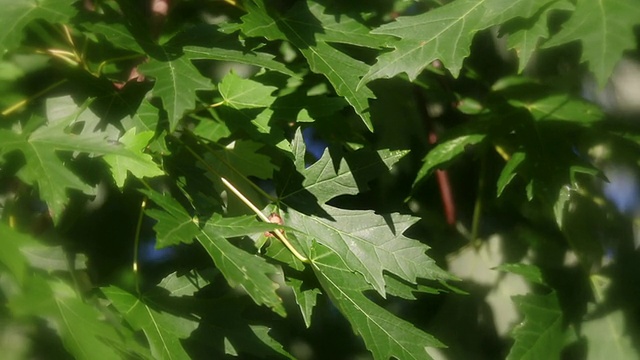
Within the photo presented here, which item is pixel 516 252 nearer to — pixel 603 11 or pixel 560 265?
pixel 560 265

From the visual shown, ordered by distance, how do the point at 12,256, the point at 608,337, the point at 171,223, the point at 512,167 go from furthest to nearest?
the point at 608,337, the point at 512,167, the point at 171,223, the point at 12,256

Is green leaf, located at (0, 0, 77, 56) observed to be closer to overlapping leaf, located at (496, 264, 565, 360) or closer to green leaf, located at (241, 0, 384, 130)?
green leaf, located at (241, 0, 384, 130)

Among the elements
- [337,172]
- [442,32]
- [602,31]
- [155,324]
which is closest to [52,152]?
[155,324]

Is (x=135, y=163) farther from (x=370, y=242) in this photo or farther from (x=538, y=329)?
(x=538, y=329)

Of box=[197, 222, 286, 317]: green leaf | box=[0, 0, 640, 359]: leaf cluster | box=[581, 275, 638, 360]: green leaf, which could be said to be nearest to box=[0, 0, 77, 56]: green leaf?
box=[0, 0, 640, 359]: leaf cluster

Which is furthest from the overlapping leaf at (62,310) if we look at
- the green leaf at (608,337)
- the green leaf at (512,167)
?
the green leaf at (608,337)
